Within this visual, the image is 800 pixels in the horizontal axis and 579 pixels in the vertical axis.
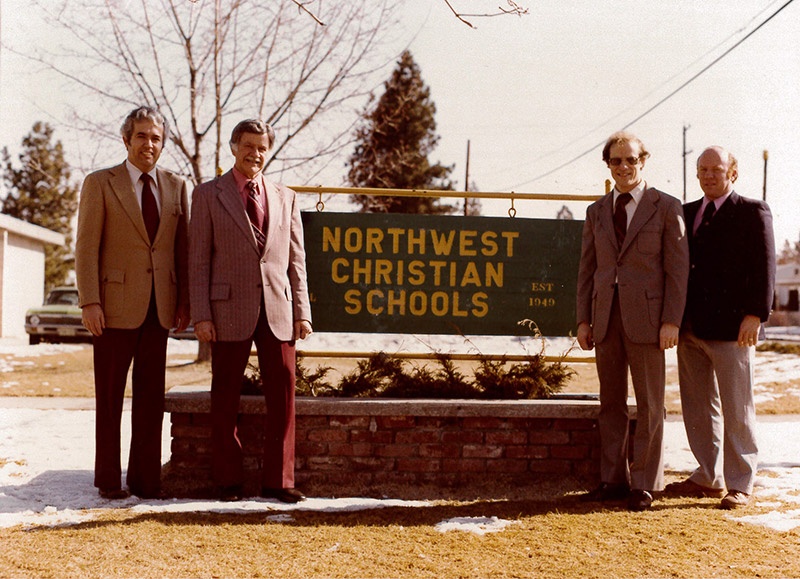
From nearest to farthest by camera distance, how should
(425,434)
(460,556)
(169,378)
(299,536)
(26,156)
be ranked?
1. (460,556)
2. (299,536)
3. (425,434)
4. (169,378)
5. (26,156)

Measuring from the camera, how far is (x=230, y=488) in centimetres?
441

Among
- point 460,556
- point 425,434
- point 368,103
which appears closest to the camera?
point 460,556

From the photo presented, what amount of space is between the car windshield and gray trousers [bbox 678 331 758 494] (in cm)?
1905

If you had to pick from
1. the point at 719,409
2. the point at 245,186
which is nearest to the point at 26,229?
the point at 245,186

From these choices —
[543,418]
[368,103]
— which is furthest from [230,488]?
[368,103]

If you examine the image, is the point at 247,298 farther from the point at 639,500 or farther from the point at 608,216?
the point at 639,500

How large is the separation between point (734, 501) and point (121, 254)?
3549mm

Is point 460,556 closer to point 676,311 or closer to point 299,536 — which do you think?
point 299,536

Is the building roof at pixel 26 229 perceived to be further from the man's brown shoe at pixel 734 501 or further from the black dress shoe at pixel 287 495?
the man's brown shoe at pixel 734 501

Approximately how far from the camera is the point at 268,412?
4.43 metres

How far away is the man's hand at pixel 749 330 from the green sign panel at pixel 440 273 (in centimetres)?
127

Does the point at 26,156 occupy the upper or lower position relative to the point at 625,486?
upper

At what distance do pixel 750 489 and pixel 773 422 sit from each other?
156 inches

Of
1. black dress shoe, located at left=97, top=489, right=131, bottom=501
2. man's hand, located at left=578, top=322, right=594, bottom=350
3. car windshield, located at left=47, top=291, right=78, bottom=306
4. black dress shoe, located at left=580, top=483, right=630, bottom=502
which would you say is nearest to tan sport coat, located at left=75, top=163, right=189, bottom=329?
black dress shoe, located at left=97, top=489, right=131, bottom=501
